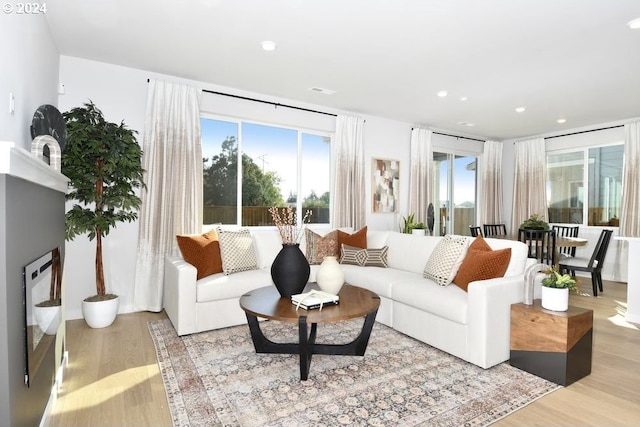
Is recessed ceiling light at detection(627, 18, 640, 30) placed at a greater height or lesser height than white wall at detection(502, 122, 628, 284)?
greater

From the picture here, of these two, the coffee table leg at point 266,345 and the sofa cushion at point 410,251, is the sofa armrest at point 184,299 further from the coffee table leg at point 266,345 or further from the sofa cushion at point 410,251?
the sofa cushion at point 410,251

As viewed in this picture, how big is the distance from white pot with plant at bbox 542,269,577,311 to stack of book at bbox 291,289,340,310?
1476 millimetres

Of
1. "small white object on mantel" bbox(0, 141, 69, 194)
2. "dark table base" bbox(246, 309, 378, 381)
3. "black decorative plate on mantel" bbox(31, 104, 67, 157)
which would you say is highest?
"black decorative plate on mantel" bbox(31, 104, 67, 157)

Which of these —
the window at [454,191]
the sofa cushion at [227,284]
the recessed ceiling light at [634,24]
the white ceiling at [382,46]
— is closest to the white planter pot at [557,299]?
the white ceiling at [382,46]

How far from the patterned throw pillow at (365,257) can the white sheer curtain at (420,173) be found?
2.31m

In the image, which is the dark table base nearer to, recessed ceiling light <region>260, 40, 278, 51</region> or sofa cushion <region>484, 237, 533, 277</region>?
sofa cushion <region>484, 237, 533, 277</region>

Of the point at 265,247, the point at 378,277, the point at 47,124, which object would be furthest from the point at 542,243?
the point at 47,124

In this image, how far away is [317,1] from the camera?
265cm

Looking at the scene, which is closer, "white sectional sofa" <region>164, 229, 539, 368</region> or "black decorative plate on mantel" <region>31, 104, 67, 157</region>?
"black decorative plate on mantel" <region>31, 104, 67, 157</region>

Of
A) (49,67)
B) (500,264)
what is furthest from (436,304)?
(49,67)

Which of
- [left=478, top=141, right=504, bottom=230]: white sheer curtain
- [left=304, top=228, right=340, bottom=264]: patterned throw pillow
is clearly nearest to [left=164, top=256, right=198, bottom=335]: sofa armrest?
[left=304, top=228, right=340, bottom=264]: patterned throw pillow

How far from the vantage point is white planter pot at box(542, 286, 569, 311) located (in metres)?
2.49

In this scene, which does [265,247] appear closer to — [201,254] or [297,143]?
[201,254]

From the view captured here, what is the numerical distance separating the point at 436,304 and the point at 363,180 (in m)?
3.09
